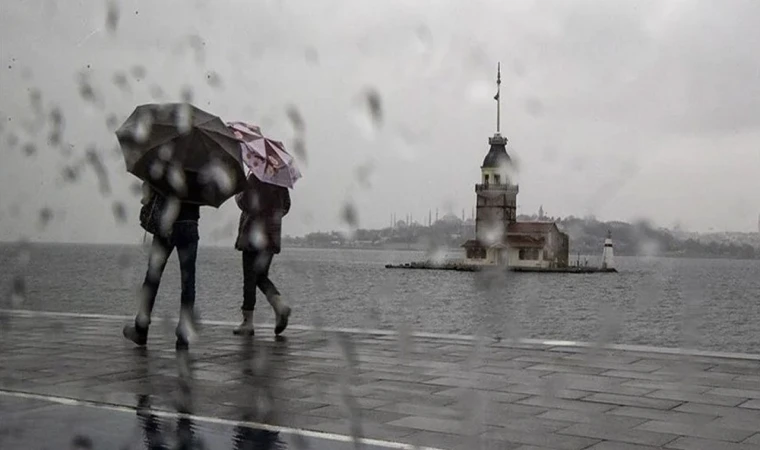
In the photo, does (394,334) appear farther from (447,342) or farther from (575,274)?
(575,274)

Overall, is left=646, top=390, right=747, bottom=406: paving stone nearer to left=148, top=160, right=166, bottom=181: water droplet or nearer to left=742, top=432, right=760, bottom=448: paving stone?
left=742, top=432, right=760, bottom=448: paving stone

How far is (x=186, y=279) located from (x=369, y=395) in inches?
135

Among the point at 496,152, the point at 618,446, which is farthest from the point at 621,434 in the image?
the point at 496,152

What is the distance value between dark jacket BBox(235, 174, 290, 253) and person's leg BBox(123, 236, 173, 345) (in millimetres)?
1288

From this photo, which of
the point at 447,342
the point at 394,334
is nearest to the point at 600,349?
the point at 447,342

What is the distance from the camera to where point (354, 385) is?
316 inches

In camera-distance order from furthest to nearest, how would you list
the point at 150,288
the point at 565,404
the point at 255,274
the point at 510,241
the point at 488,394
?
the point at 510,241
the point at 255,274
the point at 150,288
the point at 488,394
the point at 565,404

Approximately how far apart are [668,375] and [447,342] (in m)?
3.29

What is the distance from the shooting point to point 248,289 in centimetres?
1182

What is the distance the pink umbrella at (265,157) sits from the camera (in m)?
11.0

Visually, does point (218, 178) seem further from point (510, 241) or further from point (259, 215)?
point (510, 241)

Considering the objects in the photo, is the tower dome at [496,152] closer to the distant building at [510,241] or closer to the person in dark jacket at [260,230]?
the distant building at [510,241]

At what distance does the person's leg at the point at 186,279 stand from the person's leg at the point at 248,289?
4.10ft

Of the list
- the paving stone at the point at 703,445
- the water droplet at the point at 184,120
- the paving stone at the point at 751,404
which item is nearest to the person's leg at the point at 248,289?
the water droplet at the point at 184,120
